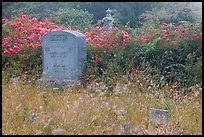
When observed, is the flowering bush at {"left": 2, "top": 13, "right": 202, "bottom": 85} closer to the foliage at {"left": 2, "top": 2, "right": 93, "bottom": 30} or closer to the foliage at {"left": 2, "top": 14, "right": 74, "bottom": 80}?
the foliage at {"left": 2, "top": 14, "right": 74, "bottom": 80}

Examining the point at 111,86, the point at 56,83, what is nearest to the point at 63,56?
the point at 56,83

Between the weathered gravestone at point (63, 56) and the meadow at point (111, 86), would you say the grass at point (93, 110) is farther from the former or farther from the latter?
the weathered gravestone at point (63, 56)

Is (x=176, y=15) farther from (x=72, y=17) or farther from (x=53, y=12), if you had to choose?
(x=53, y=12)

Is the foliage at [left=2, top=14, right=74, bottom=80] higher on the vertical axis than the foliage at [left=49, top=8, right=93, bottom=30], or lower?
higher

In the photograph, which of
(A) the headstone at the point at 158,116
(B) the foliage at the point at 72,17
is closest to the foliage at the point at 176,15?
(B) the foliage at the point at 72,17

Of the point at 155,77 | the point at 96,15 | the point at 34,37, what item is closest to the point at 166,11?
the point at 96,15

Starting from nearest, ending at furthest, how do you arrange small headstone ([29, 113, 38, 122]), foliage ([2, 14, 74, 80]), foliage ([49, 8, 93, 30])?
small headstone ([29, 113, 38, 122]) < foliage ([2, 14, 74, 80]) < foliage ([49, 8, 93, 30])

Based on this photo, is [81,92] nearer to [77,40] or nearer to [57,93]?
[57,93]

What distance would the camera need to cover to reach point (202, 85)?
6238mm

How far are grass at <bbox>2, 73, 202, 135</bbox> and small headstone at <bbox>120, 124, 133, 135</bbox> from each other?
0.05 meters

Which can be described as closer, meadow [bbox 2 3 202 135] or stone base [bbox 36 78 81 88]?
meadow [bbox 2 3 202 135]

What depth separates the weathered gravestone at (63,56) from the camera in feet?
25.1

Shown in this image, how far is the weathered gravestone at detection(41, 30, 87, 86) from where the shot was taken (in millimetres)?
7656

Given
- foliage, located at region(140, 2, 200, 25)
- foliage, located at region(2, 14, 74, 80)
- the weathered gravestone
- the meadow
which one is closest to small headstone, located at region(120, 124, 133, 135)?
the meadow
